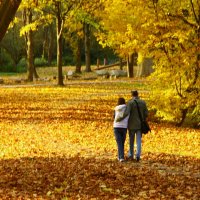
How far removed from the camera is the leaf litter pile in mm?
10516

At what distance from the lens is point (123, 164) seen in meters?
13.1

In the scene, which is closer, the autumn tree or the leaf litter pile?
the leaf litter pile

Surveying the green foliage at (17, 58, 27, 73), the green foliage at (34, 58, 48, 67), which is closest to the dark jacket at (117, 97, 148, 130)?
the green foliage at (17, 58, 27, 73)

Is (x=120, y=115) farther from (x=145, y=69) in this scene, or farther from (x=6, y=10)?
(x=145, y=69)

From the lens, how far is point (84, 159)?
45.4 ft

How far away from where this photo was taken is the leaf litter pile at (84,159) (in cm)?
1052

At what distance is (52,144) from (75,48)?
41748 millimetres

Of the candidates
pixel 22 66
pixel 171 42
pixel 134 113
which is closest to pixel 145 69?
pixel 22 66

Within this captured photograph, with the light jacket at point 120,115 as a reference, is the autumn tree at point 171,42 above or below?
above

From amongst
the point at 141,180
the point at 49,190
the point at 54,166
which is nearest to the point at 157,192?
the point at 141,180

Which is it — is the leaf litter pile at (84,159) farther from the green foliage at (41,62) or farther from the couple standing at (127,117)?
the green foliage at (41,62)

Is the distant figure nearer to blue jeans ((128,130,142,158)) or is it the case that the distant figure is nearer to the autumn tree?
blue jeans ((128,130,142,158))

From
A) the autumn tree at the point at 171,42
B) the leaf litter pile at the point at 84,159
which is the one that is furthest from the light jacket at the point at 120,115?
the autumn tree at the point at 171,42

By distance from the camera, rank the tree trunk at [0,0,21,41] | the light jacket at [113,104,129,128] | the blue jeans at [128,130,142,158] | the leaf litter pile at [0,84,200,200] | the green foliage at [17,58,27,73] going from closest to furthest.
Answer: the tree trunk at [0,0,21,41] < the leaf litter pile at [0,84,200,200] < the light jacket at [113,104,129,128] < the blue jeans at [128,130,142,158] < the green foliage at [17,58,27,73]
